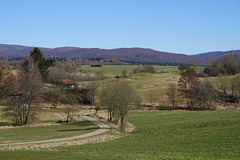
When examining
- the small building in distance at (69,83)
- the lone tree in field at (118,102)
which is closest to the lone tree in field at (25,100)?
the lone tree in field at (118,102)

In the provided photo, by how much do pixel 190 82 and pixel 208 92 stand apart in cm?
624

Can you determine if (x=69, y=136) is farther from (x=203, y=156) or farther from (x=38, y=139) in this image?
(x=203, y=156)

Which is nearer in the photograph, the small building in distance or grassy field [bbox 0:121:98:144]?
grassy field [bbox 0:121:98:144]

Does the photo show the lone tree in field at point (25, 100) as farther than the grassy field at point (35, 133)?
Yes

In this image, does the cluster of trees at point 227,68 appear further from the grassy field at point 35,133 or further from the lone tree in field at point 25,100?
the grassy field at point 35,133

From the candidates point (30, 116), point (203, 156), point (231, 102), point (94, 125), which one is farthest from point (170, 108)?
point (203, 156)

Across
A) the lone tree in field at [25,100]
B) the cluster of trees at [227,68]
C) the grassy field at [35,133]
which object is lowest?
the grassy field at [35,133]

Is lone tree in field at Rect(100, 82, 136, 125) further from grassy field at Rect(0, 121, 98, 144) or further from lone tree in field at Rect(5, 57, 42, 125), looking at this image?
lone tree in field at Rect(5, 57, 42, 125)

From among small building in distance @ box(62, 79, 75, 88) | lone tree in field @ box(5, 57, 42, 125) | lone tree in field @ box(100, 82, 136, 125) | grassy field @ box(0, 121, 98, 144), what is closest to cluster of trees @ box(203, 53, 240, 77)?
small building in distance @ box(62, 79, 75, 88)

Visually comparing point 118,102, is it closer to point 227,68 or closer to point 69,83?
point 69,83

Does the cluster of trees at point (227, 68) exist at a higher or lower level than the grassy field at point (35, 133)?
higher

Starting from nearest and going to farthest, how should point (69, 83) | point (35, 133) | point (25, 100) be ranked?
point (35, 133) → point (25, 100) → point (69, 83)

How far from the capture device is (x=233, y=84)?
291 ft

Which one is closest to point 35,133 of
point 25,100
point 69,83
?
point 25,100
